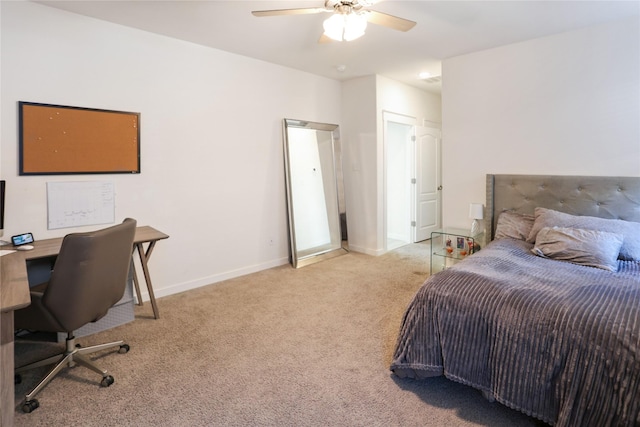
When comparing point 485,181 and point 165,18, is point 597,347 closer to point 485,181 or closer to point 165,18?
point 485,181

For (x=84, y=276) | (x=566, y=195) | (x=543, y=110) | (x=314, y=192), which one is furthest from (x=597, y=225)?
(x=84, y=276)

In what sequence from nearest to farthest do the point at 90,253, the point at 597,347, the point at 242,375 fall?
the point at 597,347 → the point at 90,253 → the point at 242,375

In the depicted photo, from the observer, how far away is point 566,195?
3.19 meters

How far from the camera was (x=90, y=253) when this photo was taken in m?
1.93

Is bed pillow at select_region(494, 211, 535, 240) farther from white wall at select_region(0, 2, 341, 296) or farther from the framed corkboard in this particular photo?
the framed corkboard

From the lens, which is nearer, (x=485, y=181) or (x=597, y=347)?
(x=597, y=347)

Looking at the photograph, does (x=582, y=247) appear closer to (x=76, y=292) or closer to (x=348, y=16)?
(x=348, y=16)

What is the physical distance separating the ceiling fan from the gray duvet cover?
1.68 m

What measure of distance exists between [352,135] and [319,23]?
214 centimetres

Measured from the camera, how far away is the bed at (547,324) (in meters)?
1.47

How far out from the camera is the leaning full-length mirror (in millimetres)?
4449

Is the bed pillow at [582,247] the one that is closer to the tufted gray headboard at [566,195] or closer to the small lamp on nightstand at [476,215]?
the tufted gray headboard at [566,195]

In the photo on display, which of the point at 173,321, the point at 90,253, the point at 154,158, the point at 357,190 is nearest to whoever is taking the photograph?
the point at 90,253

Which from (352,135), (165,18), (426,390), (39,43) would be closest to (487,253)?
(426,390)
